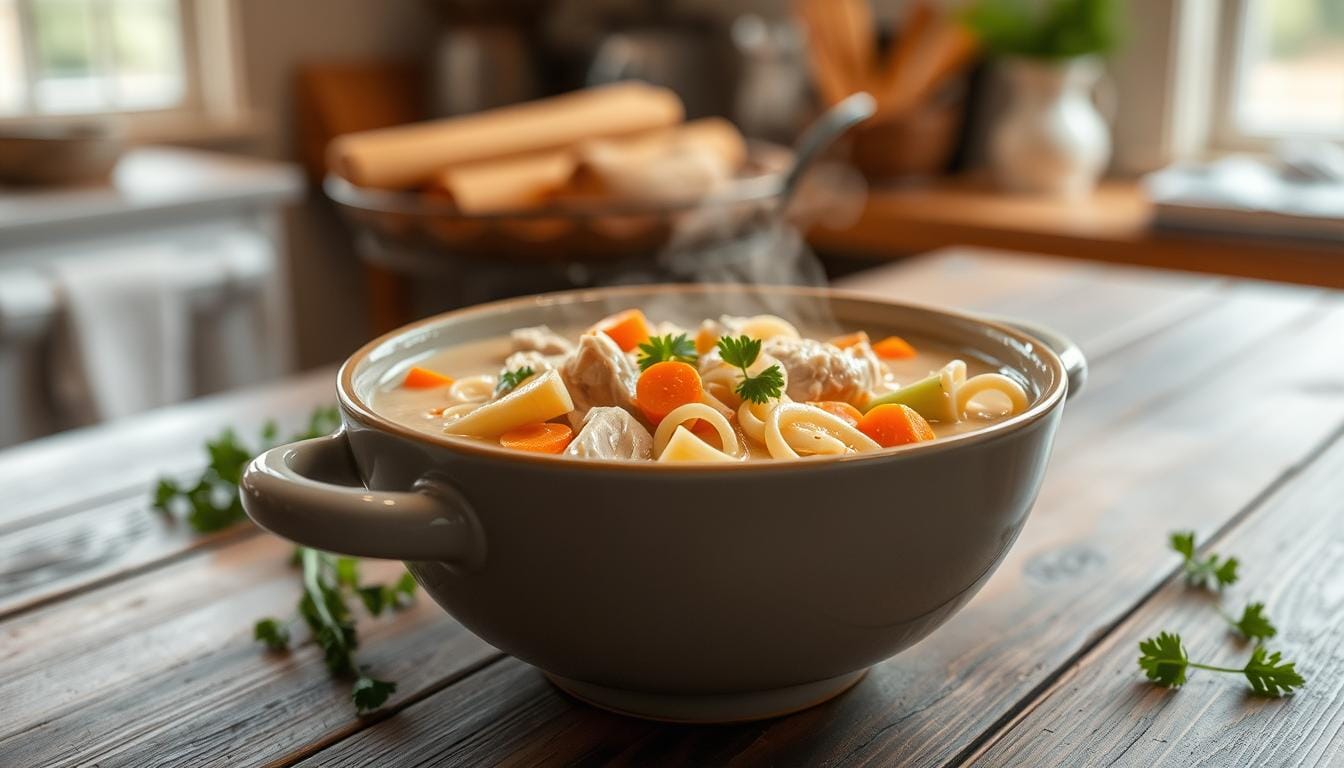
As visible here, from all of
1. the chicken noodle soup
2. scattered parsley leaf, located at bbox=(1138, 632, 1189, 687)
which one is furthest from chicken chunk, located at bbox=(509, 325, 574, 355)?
scattered parsley leaf, located at bbox=(1138, 632, 1189, 687)

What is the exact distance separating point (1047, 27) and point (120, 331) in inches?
76.7

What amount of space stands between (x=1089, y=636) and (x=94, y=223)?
1.83 m

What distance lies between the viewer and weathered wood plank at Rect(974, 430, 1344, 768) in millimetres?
569

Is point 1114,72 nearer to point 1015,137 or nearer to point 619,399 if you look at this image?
point 1015,137

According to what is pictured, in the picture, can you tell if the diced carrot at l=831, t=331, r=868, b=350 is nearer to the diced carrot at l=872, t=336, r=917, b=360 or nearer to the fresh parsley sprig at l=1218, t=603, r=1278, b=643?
the diced carrot at l=872, t=336, r=917, b=360

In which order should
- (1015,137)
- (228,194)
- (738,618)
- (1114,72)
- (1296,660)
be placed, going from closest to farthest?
(738,618) → (1296,660) → (228,194) → (1015,137) → (1114,72)

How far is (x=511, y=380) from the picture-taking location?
2.07 feet

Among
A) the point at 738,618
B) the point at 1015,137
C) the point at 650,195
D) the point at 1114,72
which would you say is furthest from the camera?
the point at 1114,72

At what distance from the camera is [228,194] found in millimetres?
2270

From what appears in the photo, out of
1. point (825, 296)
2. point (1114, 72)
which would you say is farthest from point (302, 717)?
point (1114, 72)

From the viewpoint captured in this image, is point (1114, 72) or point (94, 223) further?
point (1114, 72)

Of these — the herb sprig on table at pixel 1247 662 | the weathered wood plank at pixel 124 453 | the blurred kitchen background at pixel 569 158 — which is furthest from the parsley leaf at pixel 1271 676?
the blurred kitchen background at pixel 569 158

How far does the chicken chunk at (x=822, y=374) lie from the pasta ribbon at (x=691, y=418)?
74mm

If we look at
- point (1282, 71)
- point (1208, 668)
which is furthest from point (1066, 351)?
point (1282, 71)
